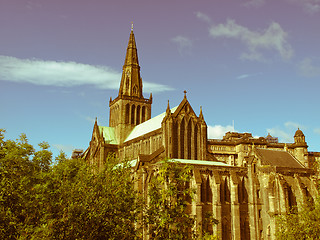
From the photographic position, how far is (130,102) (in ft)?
318

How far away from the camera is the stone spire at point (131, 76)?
97.9 m

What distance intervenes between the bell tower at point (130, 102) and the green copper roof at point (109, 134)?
1511mm

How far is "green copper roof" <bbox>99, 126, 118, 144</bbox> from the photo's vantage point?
9579 centimetres

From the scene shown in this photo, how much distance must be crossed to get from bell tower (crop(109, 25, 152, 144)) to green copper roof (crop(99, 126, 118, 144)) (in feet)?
4.96

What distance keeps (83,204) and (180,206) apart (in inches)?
306

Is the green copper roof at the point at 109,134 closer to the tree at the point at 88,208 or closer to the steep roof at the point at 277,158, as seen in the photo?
the steep roof at the point at 277,158

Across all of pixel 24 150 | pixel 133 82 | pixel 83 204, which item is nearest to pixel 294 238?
pixel 83 204

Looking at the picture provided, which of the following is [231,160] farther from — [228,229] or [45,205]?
[45,205]

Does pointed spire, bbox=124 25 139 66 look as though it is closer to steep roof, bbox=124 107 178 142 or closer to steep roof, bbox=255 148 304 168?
steep roof, bbox=124 107 178 142

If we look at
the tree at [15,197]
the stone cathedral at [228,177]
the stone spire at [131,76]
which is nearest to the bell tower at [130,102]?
the stone spire at [131,76]

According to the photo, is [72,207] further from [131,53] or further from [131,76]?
[131,53]

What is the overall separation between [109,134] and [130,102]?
11.6 meters

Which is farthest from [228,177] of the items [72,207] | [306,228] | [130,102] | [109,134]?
[109,134]

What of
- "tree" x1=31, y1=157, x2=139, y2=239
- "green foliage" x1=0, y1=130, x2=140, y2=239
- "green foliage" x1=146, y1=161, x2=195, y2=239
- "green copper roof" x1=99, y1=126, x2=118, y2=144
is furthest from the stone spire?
"green foliage" x1=146, y1=161, x2=195, y2=239
